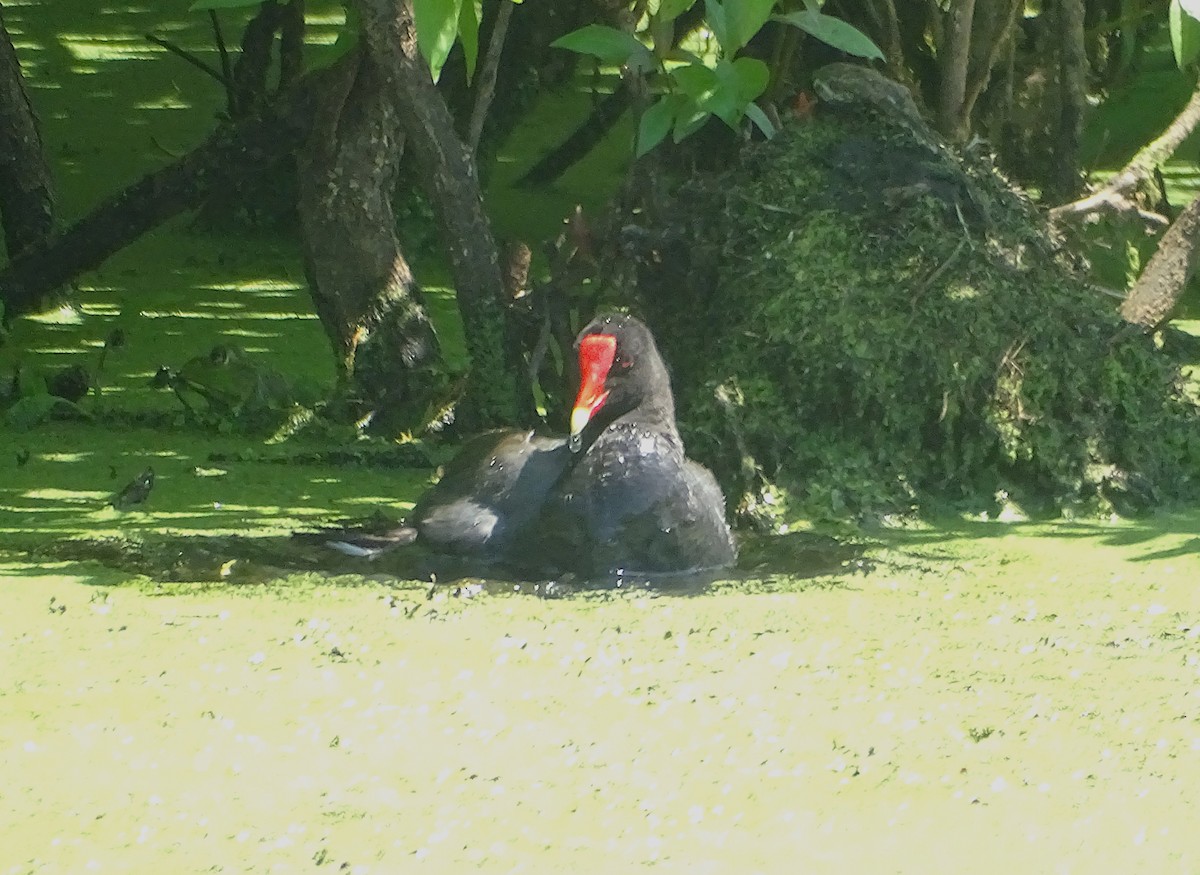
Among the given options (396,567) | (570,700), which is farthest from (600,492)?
(570,700)

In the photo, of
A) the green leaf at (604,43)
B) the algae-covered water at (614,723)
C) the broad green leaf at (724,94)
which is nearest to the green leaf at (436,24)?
the algae-covered water at (614,723)

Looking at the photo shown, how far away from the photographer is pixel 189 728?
2.38 m

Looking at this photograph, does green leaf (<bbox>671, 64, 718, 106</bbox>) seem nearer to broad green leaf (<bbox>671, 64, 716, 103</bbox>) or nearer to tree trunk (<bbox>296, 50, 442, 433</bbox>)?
broad green leaf (<bbox>671, 64, 716, 103</bbox>)

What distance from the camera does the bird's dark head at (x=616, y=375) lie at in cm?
338

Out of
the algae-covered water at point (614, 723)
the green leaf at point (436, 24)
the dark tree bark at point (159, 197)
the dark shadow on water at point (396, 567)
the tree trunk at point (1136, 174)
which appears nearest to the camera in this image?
the algae-covered water at point (614, 723)

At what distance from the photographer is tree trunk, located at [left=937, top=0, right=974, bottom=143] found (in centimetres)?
438

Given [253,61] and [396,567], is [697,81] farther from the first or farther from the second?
[253,61]

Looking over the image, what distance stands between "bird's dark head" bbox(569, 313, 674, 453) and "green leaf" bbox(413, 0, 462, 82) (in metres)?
1.26

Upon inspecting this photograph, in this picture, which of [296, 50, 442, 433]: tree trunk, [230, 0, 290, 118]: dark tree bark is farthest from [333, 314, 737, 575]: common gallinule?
[230, 0, 290, 118]: dark tree bark

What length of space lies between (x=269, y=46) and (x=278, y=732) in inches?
164

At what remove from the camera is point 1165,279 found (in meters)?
4.16

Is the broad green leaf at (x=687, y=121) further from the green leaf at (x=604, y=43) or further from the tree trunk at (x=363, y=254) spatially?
the tree trunk at (x=363, y=254)

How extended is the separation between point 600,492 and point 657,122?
806 mm

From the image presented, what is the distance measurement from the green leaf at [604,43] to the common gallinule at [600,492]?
0.54 m
